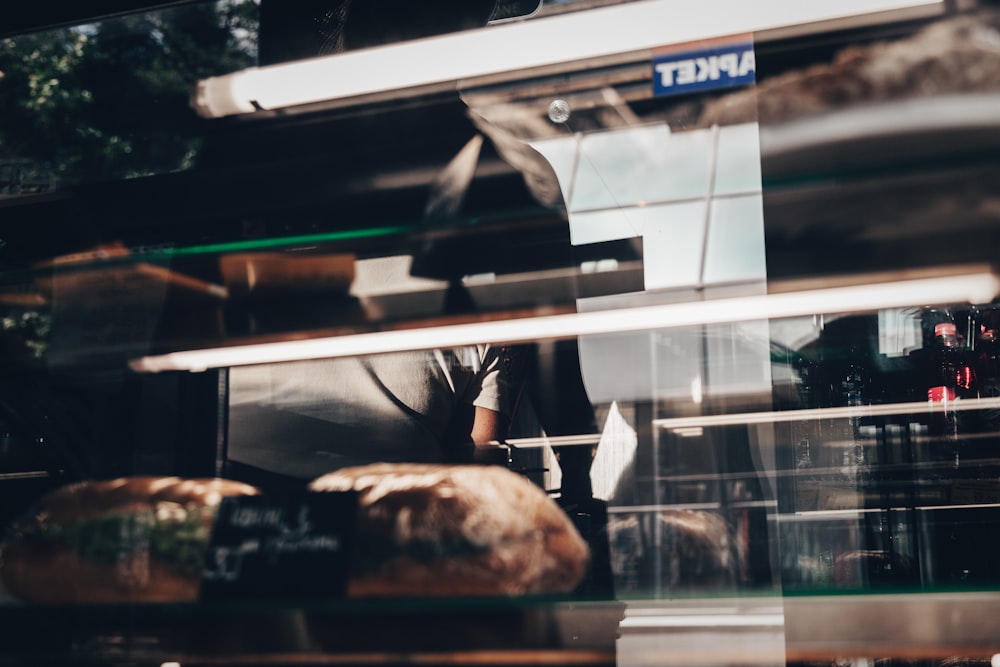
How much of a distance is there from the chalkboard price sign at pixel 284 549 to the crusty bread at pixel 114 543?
50 mm

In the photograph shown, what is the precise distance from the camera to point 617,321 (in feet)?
3.12

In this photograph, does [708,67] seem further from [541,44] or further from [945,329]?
[945,329]

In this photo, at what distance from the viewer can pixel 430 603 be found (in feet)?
2.56

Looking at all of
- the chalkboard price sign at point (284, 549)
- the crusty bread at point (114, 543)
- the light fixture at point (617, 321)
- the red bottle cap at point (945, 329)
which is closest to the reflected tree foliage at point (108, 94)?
the light fixture at point (617, 321)

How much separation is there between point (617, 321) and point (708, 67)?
1.09 ft

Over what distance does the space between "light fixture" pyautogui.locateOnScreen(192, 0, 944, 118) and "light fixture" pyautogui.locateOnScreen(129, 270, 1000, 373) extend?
32 centimetres

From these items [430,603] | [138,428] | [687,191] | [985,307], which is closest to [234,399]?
[138,428]

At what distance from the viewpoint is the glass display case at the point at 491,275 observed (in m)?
0.80

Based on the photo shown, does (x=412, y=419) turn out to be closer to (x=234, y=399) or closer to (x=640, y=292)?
(x=234, y=399)

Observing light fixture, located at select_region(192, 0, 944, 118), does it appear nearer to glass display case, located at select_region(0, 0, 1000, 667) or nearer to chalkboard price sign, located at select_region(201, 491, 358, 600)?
glass display case, located at select_region(0, 0, 1000, 667)

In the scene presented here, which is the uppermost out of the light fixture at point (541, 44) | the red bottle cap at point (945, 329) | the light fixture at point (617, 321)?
the light fixture at point (541, 44)

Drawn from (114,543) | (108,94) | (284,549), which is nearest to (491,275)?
(284,549)

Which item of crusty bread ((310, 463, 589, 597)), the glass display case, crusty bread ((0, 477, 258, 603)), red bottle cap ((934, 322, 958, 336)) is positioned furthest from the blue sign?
red bottle cap ((934, 322, 958, 336))

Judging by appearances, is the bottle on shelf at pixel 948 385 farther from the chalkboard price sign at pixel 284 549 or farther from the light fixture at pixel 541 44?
the chalkboard price sign at pixel 284 549
